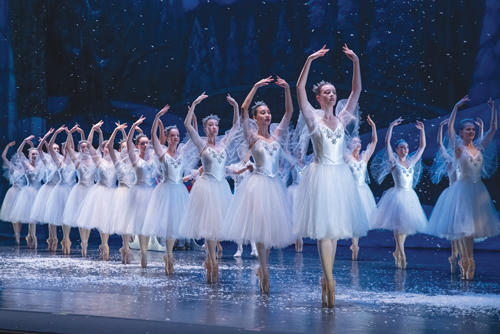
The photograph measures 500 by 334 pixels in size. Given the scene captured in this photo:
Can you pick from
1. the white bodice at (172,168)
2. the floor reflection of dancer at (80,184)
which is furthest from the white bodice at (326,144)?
the floor reflection of dancer at (80,184)

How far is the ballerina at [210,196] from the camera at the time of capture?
5.82 meters

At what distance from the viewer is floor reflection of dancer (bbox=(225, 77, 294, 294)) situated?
5074 mm

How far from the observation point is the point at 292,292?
5.18 meters

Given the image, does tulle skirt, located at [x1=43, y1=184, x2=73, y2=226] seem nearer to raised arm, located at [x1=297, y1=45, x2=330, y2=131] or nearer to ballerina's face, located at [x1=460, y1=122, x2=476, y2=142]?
ballerina's face, located at [x1=460, y1=122, x2=476, y2=142]

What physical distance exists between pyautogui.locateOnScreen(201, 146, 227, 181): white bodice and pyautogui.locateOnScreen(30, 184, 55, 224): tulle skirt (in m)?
5.08

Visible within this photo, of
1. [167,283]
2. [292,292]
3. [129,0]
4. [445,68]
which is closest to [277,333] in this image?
[292,292]

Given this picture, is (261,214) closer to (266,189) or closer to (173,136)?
(266,189)

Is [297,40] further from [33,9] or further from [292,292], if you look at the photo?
[292,292]

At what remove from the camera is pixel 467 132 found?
655cm

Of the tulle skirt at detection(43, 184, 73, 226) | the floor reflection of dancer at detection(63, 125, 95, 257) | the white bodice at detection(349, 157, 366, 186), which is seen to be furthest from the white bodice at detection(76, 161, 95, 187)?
the white bodice at detection(349, 157, 366, 186)

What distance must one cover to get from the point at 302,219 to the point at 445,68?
7.22m

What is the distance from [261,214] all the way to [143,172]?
113 inches

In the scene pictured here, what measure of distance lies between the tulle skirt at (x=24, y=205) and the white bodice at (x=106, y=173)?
2665mm

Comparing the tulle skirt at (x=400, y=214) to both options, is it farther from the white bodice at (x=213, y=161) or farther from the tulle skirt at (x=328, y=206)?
the tulle skirt at (x=328, y=206)
